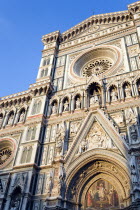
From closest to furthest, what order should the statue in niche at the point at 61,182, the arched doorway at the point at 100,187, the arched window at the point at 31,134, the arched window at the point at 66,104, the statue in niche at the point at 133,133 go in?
the arched doorway at the point at 100,187
the statue in niche at the point at 61,182
the statue in niche at the point at 133,133
the arched window at the point at 31,134
the arched window at the point at 66,104

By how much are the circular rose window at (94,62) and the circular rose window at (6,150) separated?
631 centimetres

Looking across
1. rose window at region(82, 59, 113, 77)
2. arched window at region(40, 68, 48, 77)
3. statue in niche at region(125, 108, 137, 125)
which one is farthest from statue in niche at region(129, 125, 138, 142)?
arched window at region(40, 68, 48, 77)

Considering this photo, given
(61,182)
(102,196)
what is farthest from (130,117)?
(61,182)

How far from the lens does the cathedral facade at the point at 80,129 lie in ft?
38.2

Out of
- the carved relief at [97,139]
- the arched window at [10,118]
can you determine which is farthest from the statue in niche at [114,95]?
the arched window at [10,118]

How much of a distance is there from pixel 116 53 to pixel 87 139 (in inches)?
290

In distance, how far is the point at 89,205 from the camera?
11.6 metres

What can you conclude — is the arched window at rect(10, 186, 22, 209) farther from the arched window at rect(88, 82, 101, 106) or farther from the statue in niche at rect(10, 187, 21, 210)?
the arched window at rect(88, 82, 101, 106)

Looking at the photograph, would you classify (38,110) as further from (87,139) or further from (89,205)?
(89,205)

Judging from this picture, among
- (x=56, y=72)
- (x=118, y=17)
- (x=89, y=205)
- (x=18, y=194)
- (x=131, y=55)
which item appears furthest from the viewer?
(x=118, y=17)


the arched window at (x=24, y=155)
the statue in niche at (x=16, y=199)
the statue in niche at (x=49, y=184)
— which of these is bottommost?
the statue in niche at (x=16, y=199)

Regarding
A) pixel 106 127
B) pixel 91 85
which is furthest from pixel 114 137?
pixel 91 85

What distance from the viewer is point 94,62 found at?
62.3 feet

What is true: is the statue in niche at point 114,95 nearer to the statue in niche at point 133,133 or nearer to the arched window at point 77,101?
the arched window at point 77,101
